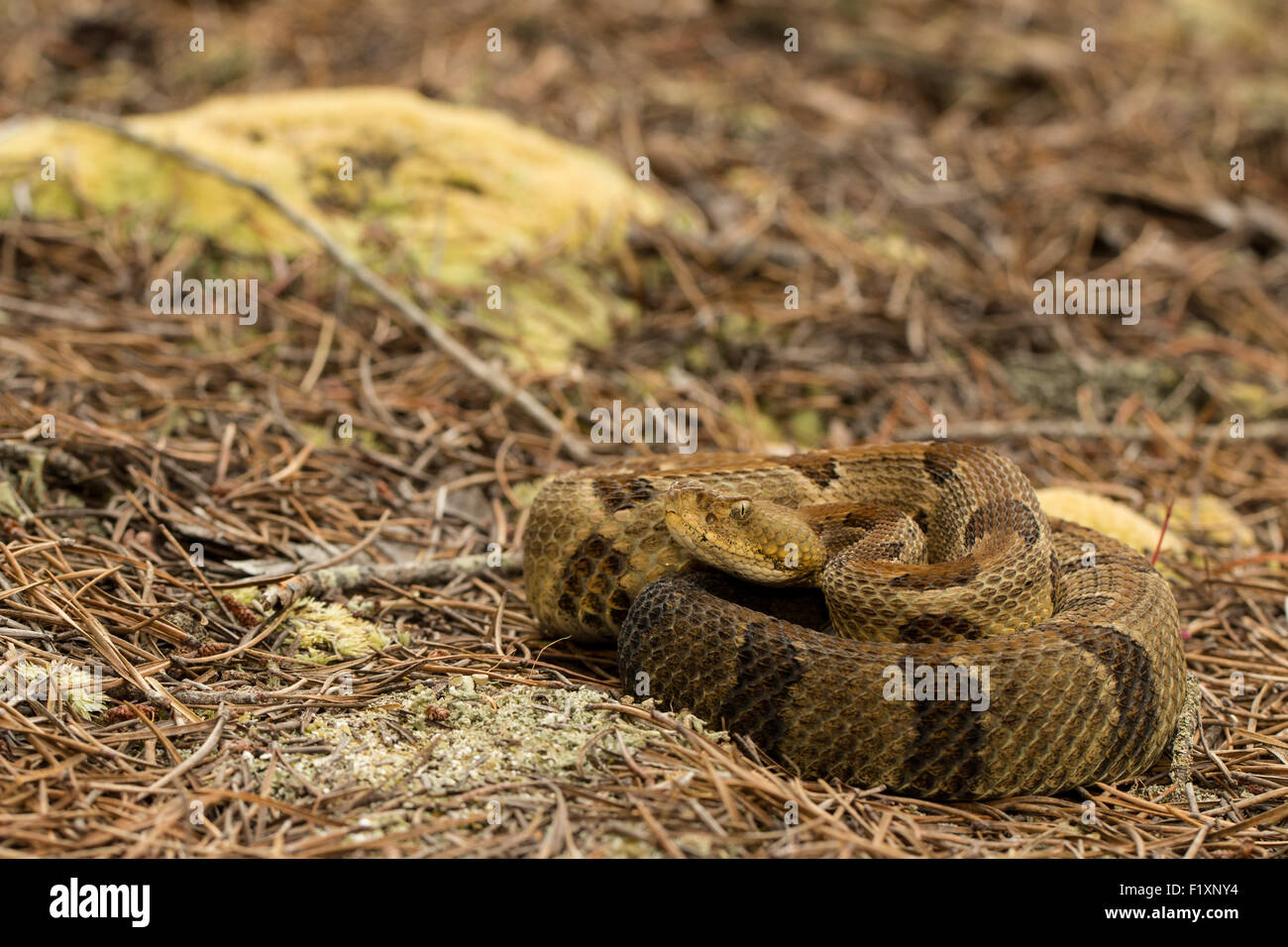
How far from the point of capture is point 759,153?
28.1 ft

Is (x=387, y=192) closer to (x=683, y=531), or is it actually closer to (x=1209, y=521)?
(x=683, y=531)

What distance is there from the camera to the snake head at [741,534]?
12.5 ft

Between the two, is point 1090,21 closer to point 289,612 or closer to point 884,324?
point 884,324

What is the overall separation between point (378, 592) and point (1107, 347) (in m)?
5.27

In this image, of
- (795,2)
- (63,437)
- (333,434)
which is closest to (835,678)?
(333,434)
